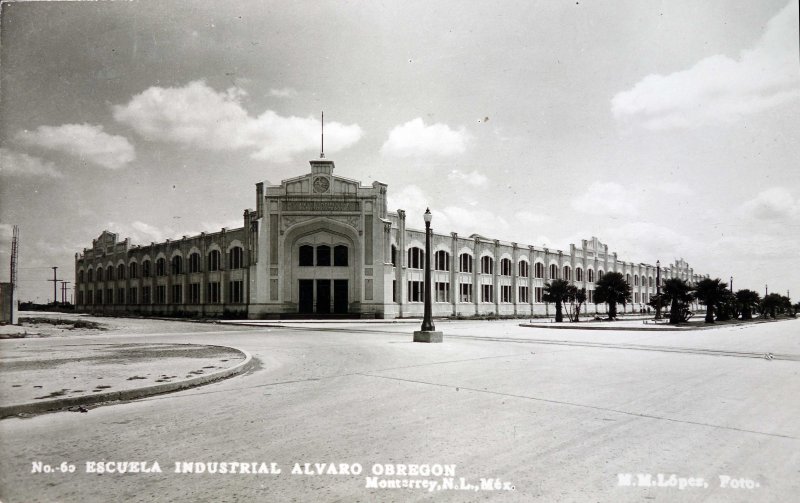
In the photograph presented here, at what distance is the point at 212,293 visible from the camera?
167 feet

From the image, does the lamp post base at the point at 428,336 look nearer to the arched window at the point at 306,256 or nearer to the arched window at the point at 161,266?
the arched window at the point at 306,256

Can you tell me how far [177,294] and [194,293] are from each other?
3863 millimetres

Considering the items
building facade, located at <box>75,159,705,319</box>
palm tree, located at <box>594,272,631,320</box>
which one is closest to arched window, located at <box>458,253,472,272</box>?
building facade, located at <box>75,159,705,319</box>

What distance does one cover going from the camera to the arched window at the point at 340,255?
146 feet

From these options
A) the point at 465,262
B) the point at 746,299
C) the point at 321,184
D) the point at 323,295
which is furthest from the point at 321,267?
the point at 746,299

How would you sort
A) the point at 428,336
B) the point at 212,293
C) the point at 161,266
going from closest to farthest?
the point at 428,336
the point at 212,293
the point at 161,266

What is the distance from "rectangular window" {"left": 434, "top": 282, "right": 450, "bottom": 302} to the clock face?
49.1 feet

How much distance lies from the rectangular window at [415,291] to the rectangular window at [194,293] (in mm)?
21618

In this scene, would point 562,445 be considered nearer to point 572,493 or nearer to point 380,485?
point 572,493

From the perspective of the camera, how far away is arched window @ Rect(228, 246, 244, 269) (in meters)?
47.9

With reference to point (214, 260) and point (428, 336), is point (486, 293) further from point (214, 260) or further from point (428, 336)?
point (428, 336)

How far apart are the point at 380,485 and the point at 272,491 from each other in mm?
871

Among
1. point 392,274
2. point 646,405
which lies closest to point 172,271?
point 392,274

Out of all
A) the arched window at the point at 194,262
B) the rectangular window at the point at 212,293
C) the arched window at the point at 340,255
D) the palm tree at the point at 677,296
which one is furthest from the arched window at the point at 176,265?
the palm tree at the point at 677,296
